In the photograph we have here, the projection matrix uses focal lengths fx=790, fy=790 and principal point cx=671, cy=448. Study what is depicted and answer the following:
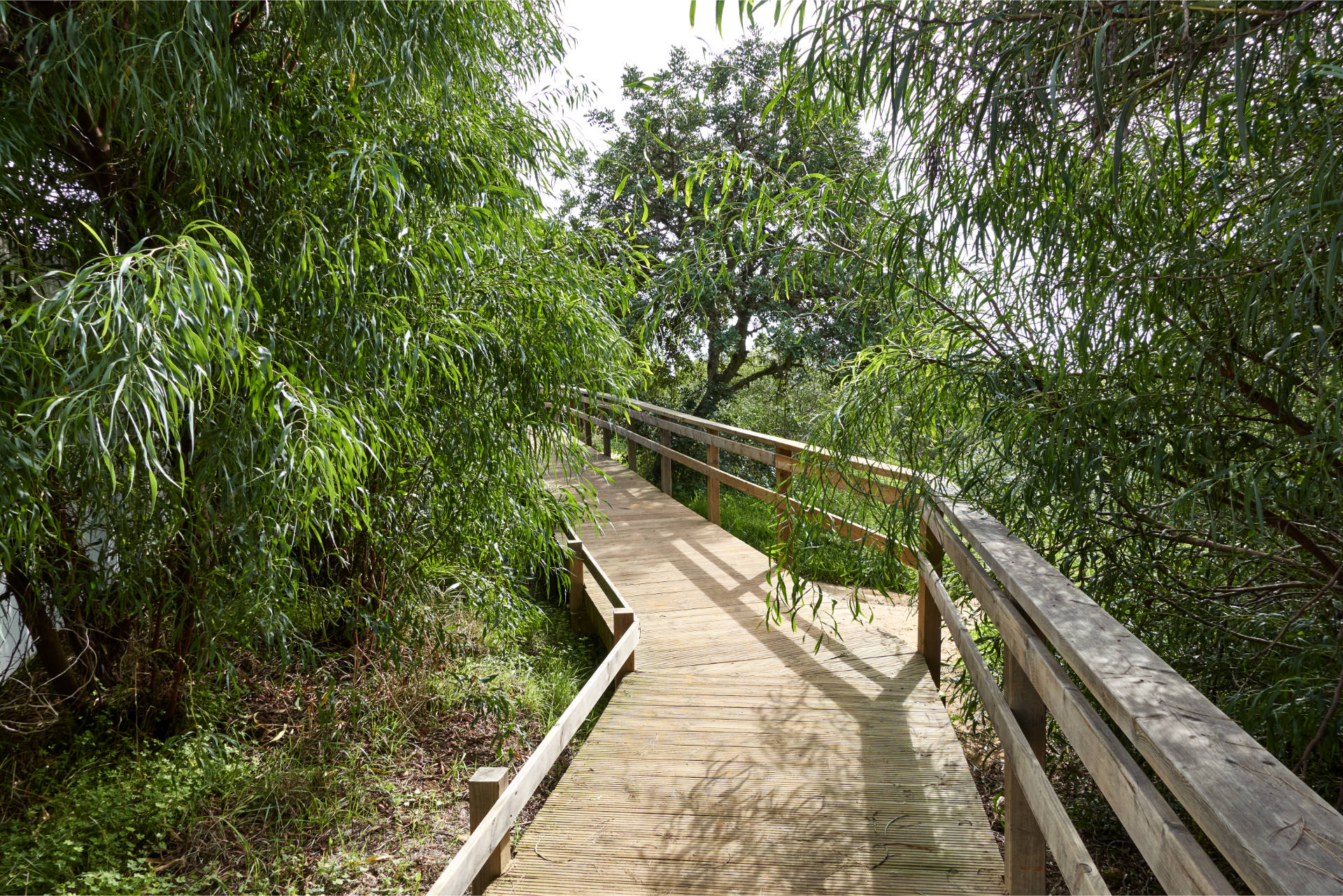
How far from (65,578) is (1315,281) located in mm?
3467

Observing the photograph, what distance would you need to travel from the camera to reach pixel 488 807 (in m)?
1.91

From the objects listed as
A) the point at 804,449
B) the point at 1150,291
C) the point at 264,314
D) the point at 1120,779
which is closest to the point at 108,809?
the point at 264,314

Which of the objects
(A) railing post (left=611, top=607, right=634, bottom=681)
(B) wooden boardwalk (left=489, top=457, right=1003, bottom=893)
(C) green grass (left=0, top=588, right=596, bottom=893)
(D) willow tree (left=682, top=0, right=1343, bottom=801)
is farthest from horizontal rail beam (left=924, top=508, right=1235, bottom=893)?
(C) green grass (left=0, top=588, right=596, bottom=893)

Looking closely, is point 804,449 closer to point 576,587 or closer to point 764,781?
point 764,781

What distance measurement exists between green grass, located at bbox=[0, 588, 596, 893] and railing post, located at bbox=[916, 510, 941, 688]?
5.41ft

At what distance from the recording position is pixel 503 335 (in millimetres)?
3010

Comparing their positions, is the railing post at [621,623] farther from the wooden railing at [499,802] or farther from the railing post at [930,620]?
the railing post at [930,620]

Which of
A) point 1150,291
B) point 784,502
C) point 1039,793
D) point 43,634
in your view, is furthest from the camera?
point 784,502

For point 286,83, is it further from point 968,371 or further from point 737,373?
point 737,373

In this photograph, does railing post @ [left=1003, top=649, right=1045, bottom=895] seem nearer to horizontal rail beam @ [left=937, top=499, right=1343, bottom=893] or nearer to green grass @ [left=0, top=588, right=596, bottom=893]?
horizontal rail beam @ [left=937, top=499, right=1343, bottom=893]

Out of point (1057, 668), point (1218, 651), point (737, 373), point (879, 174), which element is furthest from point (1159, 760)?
point (737, 373)

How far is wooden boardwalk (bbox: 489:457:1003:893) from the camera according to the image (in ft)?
6.51

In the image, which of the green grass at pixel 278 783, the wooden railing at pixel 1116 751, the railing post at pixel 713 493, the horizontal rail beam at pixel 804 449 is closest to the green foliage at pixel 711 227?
the horizontal rail beam at pixel 804 449

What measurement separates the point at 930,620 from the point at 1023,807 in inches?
60.8
